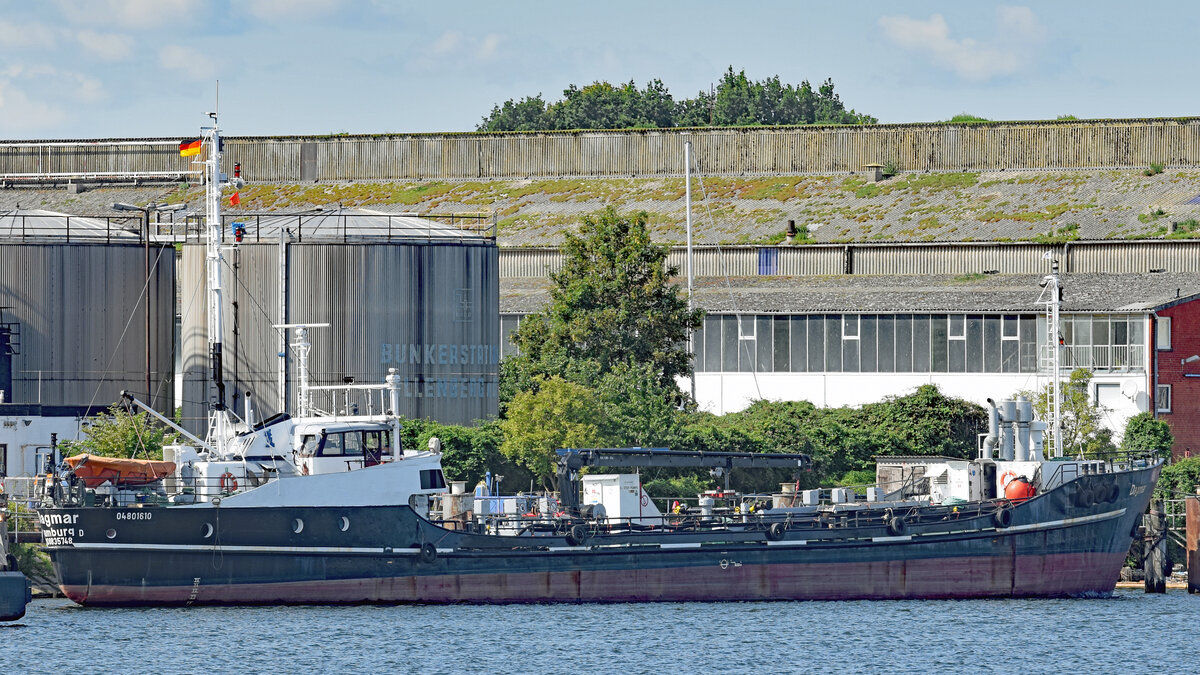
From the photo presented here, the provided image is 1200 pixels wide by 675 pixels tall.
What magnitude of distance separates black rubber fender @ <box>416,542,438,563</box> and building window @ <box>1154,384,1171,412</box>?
3624 centimetres

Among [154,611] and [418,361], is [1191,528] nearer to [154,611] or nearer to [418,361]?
[418,361]

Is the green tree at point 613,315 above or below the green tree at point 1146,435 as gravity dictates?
above

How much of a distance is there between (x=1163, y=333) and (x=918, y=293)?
35.8 feet

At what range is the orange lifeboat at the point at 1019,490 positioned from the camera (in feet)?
165

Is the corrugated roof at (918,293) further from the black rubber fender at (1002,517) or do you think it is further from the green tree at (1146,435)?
the black rubber fender at (1002,517)

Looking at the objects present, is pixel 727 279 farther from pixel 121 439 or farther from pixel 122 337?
pixel 121 439

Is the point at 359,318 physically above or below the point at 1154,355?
above

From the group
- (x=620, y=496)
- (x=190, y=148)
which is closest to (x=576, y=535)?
(x=620, y=496)

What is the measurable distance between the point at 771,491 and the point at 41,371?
24.7 meters

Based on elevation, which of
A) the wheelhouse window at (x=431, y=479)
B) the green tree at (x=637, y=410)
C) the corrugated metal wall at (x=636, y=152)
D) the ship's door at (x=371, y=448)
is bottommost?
the wheelhouse window at (x=431, y=479)

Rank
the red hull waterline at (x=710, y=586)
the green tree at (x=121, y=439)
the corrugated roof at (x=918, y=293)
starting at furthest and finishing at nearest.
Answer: the corrugated roof at (x=918, y=293), the green tree at (x=121, y=439), the red hull waterline at (x=710, y=586)

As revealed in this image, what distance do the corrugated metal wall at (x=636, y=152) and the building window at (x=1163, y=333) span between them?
29.2m

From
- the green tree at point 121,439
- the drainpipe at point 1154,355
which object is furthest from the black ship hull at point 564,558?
the drainpipe at point 1154,355

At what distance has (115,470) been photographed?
47.2 meters
